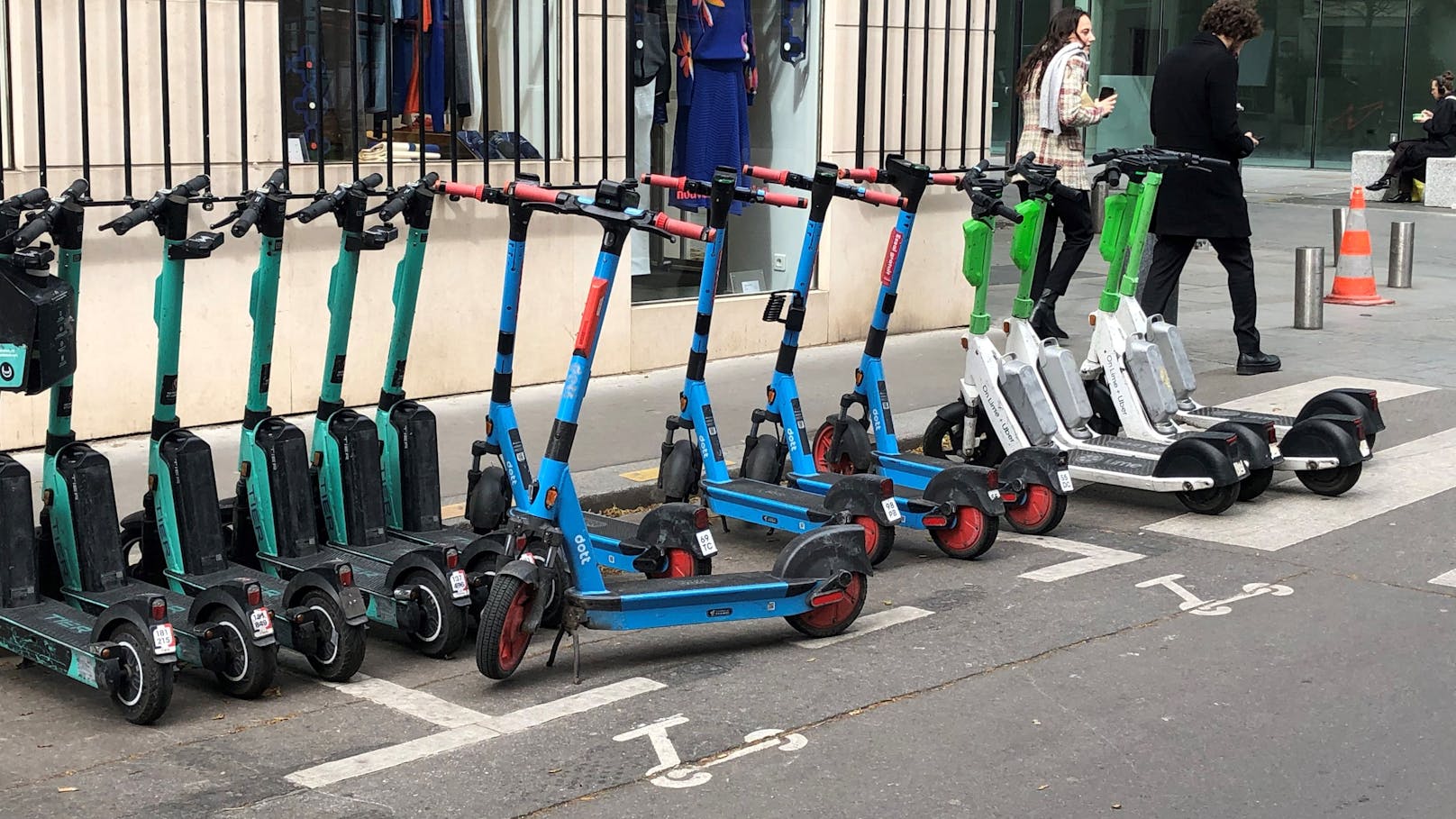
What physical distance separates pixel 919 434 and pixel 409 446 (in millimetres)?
3560

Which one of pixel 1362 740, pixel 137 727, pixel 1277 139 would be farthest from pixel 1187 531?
pixel 1277 139

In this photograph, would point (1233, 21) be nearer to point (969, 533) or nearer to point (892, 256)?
point (892, 256)

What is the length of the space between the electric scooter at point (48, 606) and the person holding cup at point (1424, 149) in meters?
21.0

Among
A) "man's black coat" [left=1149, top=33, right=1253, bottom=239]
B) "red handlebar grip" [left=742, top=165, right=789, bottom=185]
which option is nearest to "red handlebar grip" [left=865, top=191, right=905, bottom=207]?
"red handlebar grip" [left=742, top=165, right=789, bottom=185]

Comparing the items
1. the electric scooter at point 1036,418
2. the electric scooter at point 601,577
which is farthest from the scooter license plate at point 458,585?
the electric scooter at point 1036,418

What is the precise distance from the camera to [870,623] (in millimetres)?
6180

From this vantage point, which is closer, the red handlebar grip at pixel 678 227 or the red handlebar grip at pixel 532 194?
the red handlebar grip at pixel 678 227

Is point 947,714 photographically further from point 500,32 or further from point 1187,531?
point 500,32

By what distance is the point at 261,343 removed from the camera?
233 inches

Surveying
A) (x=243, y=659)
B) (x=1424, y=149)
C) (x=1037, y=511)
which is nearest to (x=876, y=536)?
(x=1037, y=511)

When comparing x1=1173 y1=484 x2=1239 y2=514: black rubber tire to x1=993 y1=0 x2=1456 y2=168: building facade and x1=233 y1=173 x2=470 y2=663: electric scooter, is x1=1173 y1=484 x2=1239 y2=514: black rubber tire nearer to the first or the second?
x1=233 y1=173 x2=470 y2=663: electric scooter

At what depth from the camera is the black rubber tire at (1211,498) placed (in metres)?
7.70

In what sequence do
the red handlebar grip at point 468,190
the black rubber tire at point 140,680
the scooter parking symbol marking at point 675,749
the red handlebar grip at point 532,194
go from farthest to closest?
the red handlebar grip at point 468,190 → the red handlebar grip at point 532,194 → the black rubber tire at point 140,680 → the scooter parking symbol marking at point 675,749

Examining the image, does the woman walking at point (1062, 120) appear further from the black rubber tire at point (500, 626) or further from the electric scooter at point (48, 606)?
the electric scooter at point (48, 606)
